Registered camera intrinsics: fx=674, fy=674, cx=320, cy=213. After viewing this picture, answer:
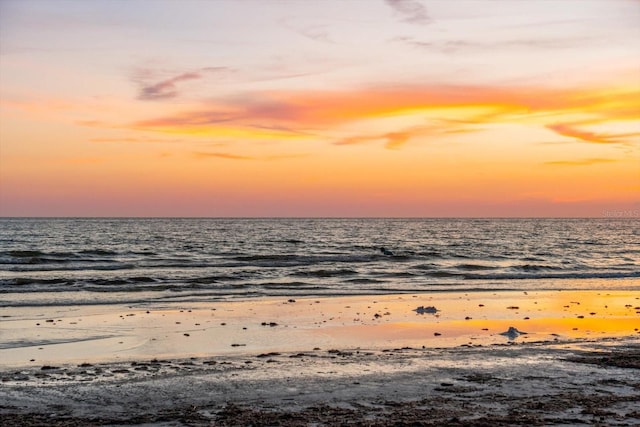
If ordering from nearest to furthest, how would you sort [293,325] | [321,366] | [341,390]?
1. [341,390]
2. [321,366]
3. [293,325]

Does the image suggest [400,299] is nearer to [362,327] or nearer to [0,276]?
[362,327]

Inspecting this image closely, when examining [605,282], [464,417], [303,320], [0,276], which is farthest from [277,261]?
[464,417]

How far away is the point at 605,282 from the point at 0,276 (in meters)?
31.6

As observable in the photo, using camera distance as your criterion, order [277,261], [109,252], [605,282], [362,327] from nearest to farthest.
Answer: [362,327] → [605,282] → [277,261] → [109,252]

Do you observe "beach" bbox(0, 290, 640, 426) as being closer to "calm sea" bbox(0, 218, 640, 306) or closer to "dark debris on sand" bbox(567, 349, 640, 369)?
"dark debris on sand" bbox(567, 349, 640, 369)

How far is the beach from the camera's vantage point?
955 centimetres

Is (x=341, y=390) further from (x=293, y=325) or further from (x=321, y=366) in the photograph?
(x=293, y=325)

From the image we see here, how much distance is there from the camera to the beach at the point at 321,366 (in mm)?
9555

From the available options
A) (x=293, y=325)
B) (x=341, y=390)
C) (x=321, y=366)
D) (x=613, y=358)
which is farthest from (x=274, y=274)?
(x=341, y=390)

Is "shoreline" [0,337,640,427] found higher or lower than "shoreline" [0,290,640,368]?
higher

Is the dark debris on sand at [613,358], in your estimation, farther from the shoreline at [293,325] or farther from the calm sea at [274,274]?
the calm sea at [274,274]

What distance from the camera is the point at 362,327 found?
18359 millimetres

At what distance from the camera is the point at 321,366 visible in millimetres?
12789

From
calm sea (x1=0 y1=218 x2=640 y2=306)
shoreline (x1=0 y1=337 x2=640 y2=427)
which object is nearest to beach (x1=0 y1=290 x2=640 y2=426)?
shoreline (x1=0 y1=337 x2=640 y2=427)
